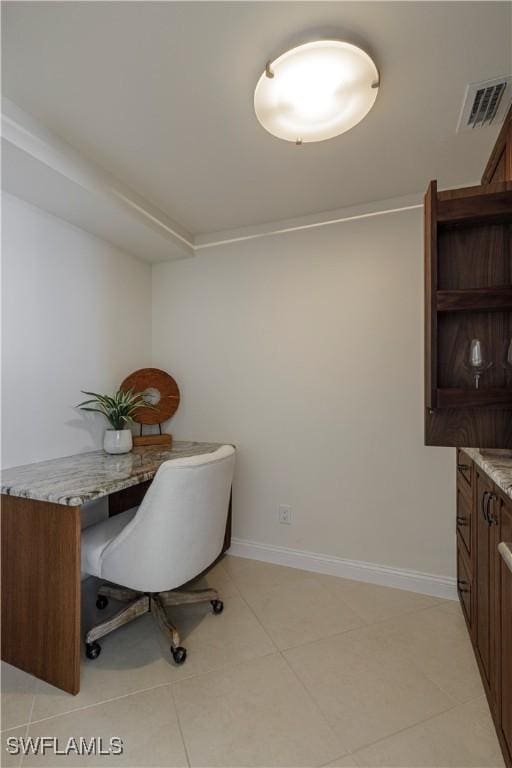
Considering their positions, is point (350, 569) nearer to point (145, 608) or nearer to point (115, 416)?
point (145, 608)

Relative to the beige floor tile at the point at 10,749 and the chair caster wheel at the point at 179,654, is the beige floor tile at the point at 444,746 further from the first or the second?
the beige floor tile at the point at 10,749

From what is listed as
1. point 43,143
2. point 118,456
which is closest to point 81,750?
point 118,456

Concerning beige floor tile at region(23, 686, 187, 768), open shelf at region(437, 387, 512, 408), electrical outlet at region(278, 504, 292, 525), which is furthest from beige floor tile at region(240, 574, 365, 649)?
open shelf at region(437, 387, 512, 408)

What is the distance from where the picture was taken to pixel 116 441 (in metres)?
2.15

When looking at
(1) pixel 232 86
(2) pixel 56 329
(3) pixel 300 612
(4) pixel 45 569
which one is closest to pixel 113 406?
(2) pixel 56 329

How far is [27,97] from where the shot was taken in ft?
4.51

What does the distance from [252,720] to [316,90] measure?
2.25m

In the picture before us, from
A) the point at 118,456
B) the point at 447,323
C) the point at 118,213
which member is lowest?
the point at 118,456

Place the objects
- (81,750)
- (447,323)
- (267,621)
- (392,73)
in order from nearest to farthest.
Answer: (81,750) < (392,73) < (447,323) < (267,621)

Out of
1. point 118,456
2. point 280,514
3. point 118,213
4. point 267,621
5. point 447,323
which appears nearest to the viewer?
point 447,323

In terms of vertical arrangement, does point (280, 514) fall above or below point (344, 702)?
above

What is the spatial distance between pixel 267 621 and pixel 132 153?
2.42m

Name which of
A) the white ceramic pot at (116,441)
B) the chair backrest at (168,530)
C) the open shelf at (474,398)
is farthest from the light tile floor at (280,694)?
the open shelf at (474,398)

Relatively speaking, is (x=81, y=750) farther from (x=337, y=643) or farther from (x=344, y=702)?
(x=337, y=643)
